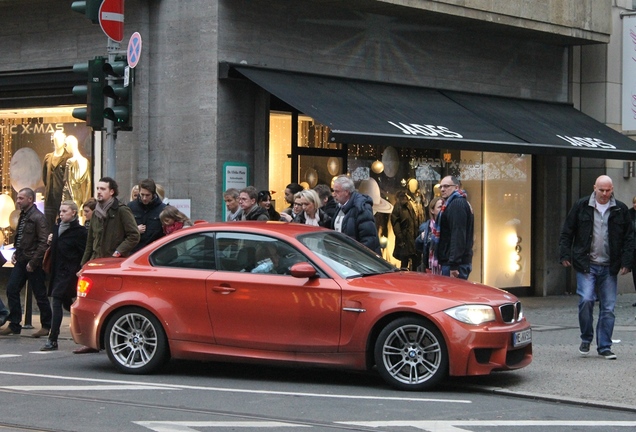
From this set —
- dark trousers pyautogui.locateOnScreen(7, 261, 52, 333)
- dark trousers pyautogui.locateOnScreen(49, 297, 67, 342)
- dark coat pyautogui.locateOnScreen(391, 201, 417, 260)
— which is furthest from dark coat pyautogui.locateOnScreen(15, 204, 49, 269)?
dark coat pyautogui.locateOnScreen(391, 201, 417, 260)

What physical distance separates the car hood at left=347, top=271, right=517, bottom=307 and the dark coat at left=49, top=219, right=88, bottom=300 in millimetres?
4251

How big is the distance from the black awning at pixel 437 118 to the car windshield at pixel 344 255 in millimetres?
4202

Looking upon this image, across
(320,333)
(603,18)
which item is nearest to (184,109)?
(320,333)

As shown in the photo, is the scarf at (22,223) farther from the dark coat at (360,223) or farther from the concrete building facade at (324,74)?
the dark coat at (360,223)

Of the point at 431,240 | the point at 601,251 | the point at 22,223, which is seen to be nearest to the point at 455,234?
the point at 431,240

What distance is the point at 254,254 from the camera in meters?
10.2

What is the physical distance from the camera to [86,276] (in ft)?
35.6

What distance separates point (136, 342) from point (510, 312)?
3.42 m

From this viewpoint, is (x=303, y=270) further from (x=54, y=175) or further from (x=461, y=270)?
(x=54, y=175)

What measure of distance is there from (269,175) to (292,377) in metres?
6.71

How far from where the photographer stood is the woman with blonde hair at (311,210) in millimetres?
12914

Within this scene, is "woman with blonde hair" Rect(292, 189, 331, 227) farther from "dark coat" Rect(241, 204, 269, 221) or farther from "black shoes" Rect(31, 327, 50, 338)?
"black shoes" Rect(31, 327, 50, 338)

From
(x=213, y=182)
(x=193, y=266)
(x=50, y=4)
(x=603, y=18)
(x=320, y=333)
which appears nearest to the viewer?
(x=320, y=333)

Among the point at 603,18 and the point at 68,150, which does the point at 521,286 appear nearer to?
the point at 603,18
